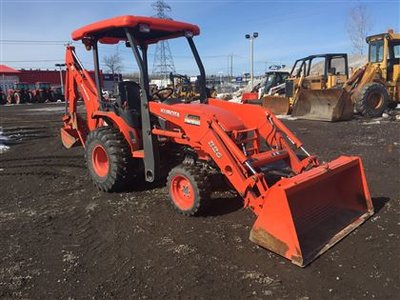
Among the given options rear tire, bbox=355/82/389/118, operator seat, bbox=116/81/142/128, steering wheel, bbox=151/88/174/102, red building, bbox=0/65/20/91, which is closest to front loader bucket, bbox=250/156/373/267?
operator seat, bbox=116/81/142/128

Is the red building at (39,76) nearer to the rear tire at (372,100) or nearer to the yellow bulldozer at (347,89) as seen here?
the yellow bulldozer at (347,89)

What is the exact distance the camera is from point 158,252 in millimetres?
4188

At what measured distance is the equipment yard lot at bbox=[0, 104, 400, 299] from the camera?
348cm

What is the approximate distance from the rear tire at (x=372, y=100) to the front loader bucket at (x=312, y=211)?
34.5 feet

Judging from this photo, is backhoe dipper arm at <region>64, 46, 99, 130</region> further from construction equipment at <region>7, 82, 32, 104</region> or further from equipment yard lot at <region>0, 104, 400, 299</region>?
construction equipment at <region>7, 82, 32, 104</region>

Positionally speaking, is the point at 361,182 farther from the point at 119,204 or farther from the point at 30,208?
the point at 30,208

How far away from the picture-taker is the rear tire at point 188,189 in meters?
4.85

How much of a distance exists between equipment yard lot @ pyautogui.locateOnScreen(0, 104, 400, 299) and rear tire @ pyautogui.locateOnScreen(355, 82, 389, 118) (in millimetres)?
8463

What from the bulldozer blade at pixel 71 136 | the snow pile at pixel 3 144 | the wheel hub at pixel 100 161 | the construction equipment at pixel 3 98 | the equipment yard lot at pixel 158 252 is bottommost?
the equipment yard lot at pixel 158 252

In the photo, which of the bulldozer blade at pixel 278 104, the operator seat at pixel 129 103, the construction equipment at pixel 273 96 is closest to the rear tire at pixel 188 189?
the operator seat at pixel 129 103

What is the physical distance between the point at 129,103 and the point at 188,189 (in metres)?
1.75

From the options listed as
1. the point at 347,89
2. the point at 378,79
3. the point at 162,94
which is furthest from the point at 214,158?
the point at 378,79

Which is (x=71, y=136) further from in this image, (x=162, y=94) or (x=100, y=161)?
(x=162, y=94)

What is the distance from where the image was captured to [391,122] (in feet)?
44.2
